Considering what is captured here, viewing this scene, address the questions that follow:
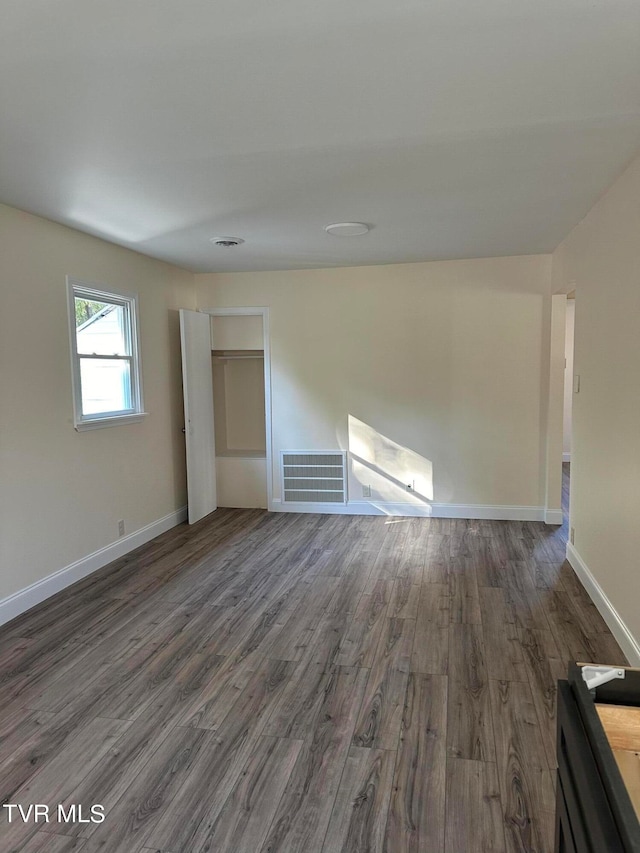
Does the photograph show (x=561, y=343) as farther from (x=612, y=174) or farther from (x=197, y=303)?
(x=197, y=303)

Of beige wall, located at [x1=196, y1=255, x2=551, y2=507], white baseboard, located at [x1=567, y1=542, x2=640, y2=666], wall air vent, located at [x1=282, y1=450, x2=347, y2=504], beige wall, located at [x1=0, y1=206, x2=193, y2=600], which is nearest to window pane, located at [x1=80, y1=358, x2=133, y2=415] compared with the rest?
beige wall, located at [x1=0, y1=206, x2=193, y2=600]

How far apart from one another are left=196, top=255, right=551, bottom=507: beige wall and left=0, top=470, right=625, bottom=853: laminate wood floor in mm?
1298

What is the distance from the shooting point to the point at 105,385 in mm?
4371

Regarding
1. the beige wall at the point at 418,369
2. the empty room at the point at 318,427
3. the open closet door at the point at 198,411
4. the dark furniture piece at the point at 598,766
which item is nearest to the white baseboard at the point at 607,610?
the empty room at the point at 318,427

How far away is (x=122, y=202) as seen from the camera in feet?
10.7

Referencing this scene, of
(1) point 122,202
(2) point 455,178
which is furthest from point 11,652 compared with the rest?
(2) point 455,178

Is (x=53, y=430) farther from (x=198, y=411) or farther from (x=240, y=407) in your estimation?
(x=240, y=407)

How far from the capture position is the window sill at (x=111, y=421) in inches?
157

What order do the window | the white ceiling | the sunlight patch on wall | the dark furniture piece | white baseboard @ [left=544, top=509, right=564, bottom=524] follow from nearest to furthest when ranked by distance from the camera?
the dark furniture piece
the white ceiling
the window
white baseboard @ [left=544, top=509, right=564, bottom=524]
the sunlight patch on wall

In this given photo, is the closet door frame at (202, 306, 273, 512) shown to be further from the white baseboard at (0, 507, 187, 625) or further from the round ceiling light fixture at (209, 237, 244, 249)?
the round ceiling light fixture at (209, 237, 244, 249)

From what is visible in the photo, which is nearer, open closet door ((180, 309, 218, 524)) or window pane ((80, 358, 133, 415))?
window pane ((80, 358, 133, 415))

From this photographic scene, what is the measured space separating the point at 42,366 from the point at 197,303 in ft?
8.21

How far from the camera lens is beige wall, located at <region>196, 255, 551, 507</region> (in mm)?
5203

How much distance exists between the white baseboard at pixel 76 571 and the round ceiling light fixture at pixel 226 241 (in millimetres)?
2547
